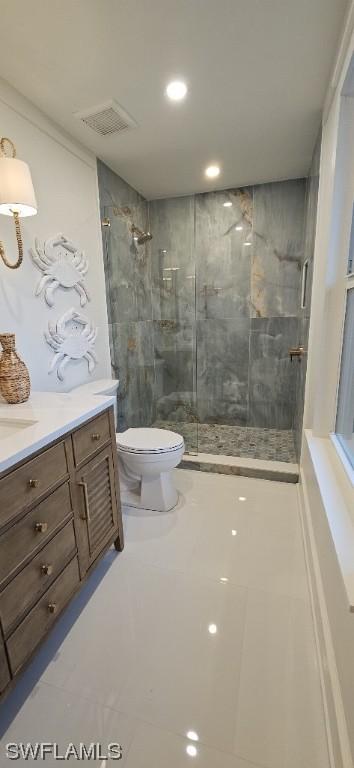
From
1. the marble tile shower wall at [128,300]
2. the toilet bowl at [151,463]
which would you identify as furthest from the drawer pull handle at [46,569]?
the marble tile shower wall at [128,300]

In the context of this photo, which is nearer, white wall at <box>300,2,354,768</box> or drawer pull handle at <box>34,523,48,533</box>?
white wall at <box>300,2,354,768</box>

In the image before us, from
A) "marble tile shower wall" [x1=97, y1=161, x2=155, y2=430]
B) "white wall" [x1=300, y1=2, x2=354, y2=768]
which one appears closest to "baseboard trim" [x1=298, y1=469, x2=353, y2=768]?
"white wall" [x1=300, y1=2, x2=354, y2=768]

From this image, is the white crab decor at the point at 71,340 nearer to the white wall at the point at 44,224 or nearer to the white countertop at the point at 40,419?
the white wall at the point at 44,224

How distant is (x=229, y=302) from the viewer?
308 cm

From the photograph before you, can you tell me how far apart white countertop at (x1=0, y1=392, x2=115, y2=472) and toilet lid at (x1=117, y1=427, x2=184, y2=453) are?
20.2 inches

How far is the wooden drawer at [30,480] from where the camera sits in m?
0.92

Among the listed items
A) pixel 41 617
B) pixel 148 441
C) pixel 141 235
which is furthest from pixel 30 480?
pixel 141 235

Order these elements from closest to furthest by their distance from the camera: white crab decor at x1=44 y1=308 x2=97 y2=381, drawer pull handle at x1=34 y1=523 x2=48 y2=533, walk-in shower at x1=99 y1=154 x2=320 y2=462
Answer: drawer pull handle at x1=34 y1=523 x2=48 y2=533, white crab decor at x1=44 y1=308 x2=97 y2=381, walk-in shower at x1=99 y1=154 x2=320 y2=462

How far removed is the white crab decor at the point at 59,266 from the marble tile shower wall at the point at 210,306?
48 cm

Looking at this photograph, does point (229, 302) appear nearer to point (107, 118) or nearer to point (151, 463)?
point (107, 118)

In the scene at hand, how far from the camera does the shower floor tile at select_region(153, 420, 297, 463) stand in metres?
2.58

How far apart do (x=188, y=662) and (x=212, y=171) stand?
9.74 ft

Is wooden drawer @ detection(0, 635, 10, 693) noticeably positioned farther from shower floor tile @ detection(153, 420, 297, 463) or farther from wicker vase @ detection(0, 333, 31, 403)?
shower floor tile @ detection(153, 420, 297, 463)

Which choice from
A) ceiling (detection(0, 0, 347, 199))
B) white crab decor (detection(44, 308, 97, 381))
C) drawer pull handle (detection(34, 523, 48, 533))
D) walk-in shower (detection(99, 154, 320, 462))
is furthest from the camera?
walk-in shower (detection(99, 154, 320, 462))
